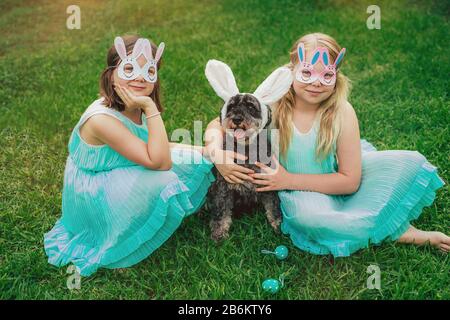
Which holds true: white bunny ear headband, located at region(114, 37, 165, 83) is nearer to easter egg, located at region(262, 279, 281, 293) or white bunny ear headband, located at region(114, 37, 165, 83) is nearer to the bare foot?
easter egg, located at region(262, 279, 281, 293)

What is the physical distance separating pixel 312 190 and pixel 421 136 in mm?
1587

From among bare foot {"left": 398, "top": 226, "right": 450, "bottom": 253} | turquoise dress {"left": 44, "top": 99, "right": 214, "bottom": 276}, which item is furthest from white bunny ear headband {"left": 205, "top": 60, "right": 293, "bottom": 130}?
bare foot {"left": 398, "top": 226, "right": 450, "bottom": 253}

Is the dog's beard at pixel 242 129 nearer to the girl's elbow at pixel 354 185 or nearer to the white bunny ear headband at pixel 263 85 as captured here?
the white bunny ear headband at pixel 263 85

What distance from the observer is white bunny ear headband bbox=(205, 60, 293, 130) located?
2.56m

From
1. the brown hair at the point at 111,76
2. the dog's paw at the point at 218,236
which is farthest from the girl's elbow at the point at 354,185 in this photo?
the brown hair at the point at 111,76

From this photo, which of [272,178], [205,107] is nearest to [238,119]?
[272,178]

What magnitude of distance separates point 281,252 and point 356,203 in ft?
1.67

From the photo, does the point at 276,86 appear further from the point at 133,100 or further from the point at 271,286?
the point at 271,286

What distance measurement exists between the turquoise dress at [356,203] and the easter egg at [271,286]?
343 mm

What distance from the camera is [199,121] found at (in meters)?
4.30

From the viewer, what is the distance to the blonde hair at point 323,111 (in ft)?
9.03

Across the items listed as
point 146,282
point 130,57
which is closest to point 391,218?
point 146,282

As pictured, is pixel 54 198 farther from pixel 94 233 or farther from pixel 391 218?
pixel 391 218

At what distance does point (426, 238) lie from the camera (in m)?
2.73
